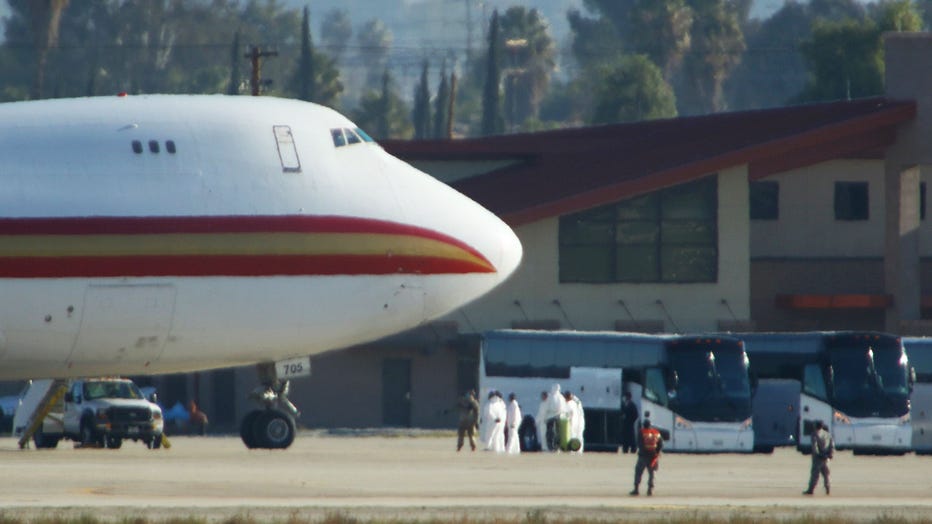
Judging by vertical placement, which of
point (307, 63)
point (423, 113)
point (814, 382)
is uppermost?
point (307, 63)

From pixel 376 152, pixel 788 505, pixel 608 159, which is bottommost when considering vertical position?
pixel 788 505

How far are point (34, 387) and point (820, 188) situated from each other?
3067 centimetres

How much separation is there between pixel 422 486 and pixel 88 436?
733 inches

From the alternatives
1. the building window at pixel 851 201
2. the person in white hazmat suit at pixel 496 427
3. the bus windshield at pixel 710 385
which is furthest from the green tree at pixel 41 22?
the bus windshield at pixel 710 385

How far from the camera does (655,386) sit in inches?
1966

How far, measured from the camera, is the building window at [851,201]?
71.9 m

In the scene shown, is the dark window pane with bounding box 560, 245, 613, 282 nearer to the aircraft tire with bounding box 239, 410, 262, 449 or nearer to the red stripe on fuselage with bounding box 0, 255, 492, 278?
the aircraft tire with bounding box 239, 410, 262, 449

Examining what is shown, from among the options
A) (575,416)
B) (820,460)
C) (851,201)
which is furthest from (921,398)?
(851,201)

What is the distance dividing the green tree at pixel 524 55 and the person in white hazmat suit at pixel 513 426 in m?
132

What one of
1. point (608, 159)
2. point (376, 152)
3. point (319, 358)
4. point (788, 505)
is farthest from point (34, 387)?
point (788, 505)

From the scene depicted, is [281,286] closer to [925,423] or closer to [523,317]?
[925,423]

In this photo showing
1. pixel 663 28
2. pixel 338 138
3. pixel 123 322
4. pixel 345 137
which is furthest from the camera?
pixel 663 28

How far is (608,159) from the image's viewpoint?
231ft

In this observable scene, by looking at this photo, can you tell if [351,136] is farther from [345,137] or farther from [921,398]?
[921,398]
